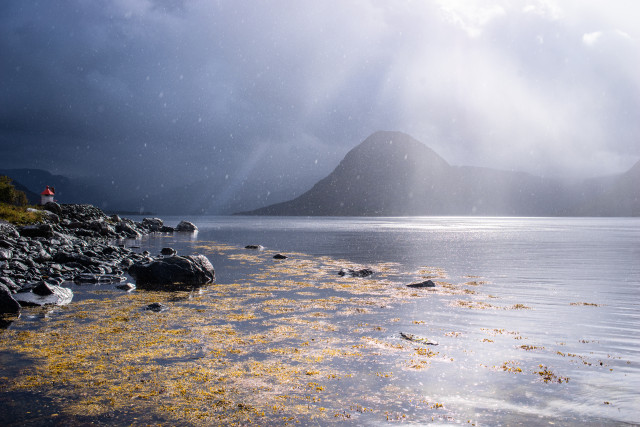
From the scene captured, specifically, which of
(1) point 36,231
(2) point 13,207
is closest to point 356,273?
(1) point 36,231

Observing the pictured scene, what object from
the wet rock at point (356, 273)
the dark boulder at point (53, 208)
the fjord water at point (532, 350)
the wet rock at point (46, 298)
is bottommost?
the wet rock at point (46, 298)

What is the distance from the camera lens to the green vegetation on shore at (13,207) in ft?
164

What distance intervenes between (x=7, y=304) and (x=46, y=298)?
228cm

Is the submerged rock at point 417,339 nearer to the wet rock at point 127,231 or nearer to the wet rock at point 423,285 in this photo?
the wet rock at point 423,285

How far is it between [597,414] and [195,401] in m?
8.76

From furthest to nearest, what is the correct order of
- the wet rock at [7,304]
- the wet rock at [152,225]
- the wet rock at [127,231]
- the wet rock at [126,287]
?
the wet rock at [152,225]
the wet rock at [127,231]
the wet rock at [126,287]
the wet rock at [7,304]

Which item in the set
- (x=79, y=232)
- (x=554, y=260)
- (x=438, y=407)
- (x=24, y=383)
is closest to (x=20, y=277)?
(x=24, y=383)

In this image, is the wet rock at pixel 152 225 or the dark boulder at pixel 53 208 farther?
the wet rock at pixel 152 225

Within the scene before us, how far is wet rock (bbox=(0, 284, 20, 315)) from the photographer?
16.8m

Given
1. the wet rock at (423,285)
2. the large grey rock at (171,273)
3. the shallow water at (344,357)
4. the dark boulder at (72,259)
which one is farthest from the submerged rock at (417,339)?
the dark boulder at (72,259)

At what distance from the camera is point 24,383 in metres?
9.76

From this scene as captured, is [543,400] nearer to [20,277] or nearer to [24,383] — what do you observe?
[24,383]

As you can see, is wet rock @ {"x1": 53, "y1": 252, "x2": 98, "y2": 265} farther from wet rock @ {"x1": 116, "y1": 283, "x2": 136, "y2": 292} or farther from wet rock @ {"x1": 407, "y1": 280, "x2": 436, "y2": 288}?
wet rock @ {"x1": 407, "y1": 280, "x2": 436, "y2": 288}

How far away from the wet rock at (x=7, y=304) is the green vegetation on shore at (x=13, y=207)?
38836mm
